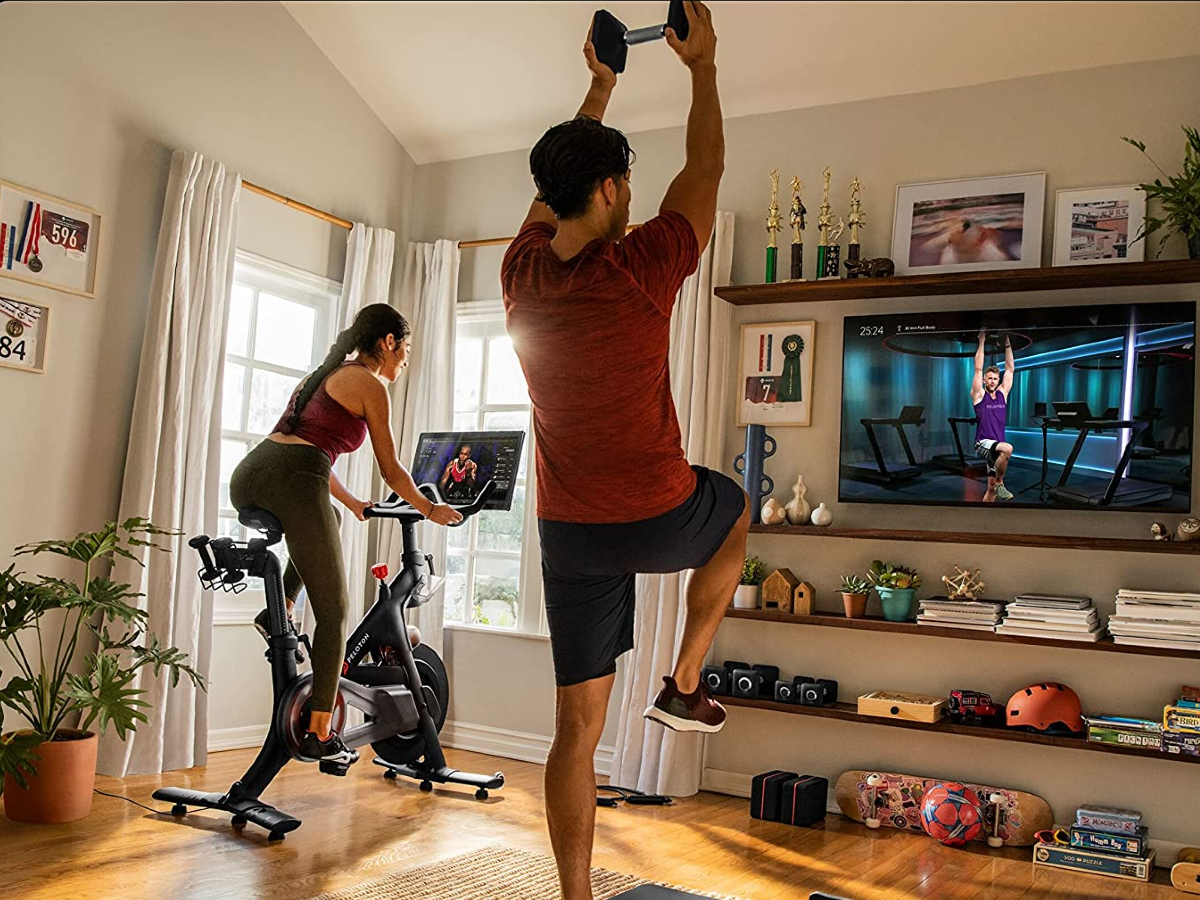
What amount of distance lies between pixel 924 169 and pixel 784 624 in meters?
1.72

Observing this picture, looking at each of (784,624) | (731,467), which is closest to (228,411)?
(731,467)

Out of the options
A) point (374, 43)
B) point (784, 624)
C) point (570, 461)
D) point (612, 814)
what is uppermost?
point (374, 43)

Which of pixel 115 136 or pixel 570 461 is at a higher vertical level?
pixel 115 136

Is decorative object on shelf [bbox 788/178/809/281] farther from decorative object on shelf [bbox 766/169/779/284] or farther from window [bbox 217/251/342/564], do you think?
window [bbox 217/251/342/564]

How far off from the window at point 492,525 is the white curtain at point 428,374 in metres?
0.11

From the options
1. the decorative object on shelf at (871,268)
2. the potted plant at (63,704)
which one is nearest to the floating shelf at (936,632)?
the decorative object on shelf at (871,268)

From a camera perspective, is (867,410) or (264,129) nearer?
(867,410)

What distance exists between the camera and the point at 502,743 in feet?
15.2

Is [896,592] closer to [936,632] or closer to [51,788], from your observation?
[936,632]

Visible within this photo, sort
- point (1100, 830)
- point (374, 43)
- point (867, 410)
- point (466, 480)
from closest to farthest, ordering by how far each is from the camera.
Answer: point (374, 43)
point (1100, 830)
point (466, 480)
point (867, 410)

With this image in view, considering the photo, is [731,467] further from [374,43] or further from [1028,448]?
[374,43]

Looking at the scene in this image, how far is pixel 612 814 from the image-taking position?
3.67m

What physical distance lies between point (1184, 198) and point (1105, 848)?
6.48 ft

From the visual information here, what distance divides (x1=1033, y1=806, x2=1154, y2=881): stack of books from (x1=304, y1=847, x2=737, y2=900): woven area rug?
47.9 inches
